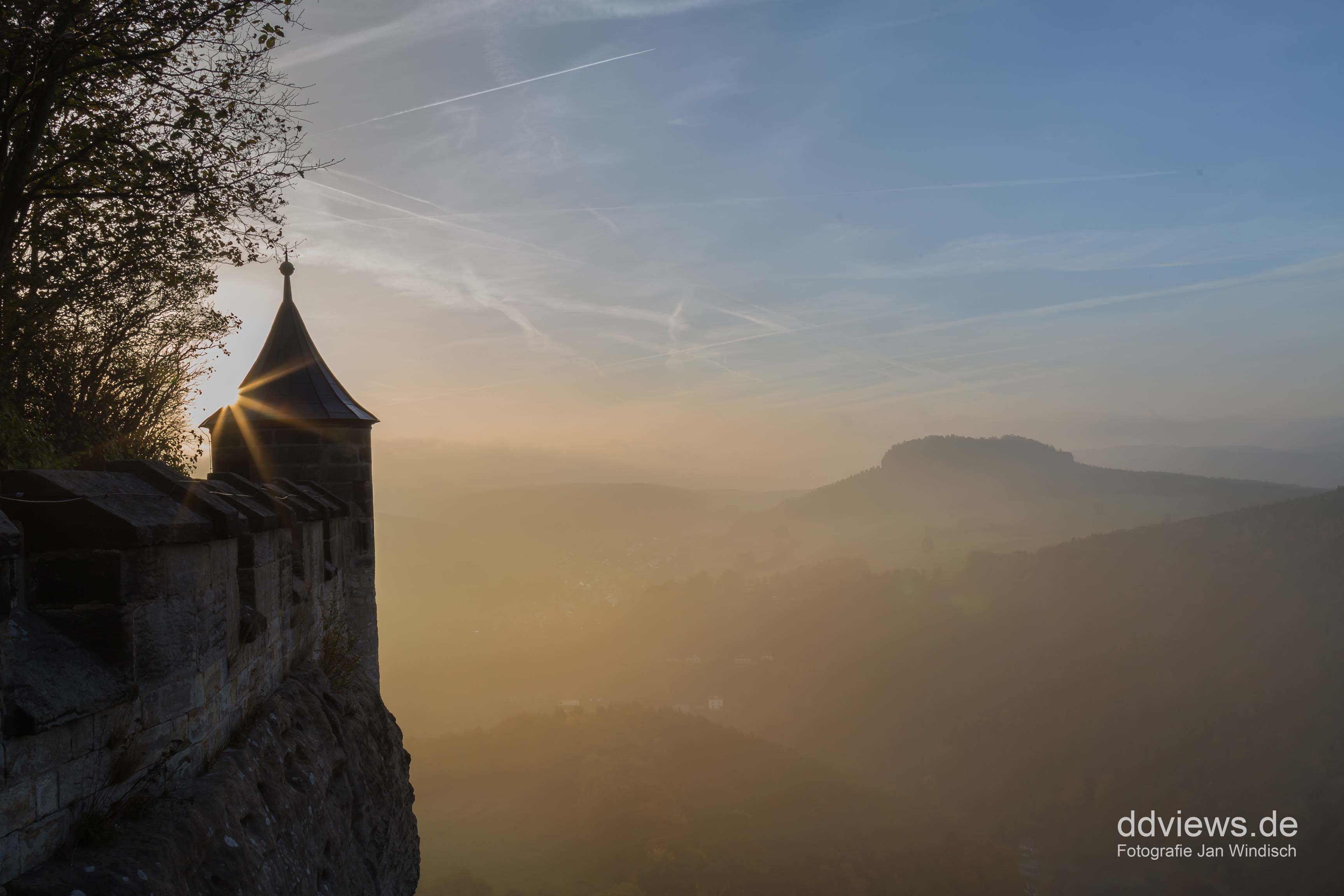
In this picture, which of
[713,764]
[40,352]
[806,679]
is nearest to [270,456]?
[40,352]

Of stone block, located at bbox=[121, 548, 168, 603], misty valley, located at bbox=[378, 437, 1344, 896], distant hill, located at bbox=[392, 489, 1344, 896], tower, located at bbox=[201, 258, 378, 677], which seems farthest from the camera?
distant hill, located at bbox=[392, 489, 1344, 896]

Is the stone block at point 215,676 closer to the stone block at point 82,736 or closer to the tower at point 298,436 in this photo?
the stone block at point 82,736

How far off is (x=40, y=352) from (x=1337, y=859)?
445ft

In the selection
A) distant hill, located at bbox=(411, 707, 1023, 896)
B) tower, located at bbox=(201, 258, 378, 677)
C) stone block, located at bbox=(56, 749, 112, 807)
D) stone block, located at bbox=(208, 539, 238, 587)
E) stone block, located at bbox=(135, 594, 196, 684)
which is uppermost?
tower, located at bbox=(201, 258, 378, 677)

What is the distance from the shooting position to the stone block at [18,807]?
279cm

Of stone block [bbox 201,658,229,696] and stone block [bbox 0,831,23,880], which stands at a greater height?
stone block [bbox 201,658,229,696]

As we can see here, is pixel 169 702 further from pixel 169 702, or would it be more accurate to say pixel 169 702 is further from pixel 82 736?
pixel 82 736

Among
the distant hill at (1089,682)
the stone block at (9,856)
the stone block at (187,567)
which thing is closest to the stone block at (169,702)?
the stone block at (187,567)

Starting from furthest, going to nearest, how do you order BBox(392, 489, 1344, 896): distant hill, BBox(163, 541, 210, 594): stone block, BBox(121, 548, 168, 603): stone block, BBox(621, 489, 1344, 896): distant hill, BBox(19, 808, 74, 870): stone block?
BBox(621, 489, 1344, 896): distant hill
BBox(392, 489, 1344, 896): distant hill
BBox(163, 541, 210, 594): stone block
BBox(121, 548, 168, 603): stone block
BBox(19, 808, 74, 870): stone block

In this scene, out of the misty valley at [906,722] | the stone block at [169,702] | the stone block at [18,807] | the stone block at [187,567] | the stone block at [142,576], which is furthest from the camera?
the misty valley at [906,722]

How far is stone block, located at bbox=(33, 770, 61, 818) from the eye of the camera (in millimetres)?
2979

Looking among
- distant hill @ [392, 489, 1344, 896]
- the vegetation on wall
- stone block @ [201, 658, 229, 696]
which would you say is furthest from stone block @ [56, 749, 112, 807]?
distant hill @ [392, 489, 1344, 896]

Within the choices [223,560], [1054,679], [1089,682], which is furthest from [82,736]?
[1054,679]

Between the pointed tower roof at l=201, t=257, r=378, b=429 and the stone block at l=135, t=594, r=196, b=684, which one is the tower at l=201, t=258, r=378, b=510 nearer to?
the pointed tower roof at l=201, t=257, r=378, b=429
